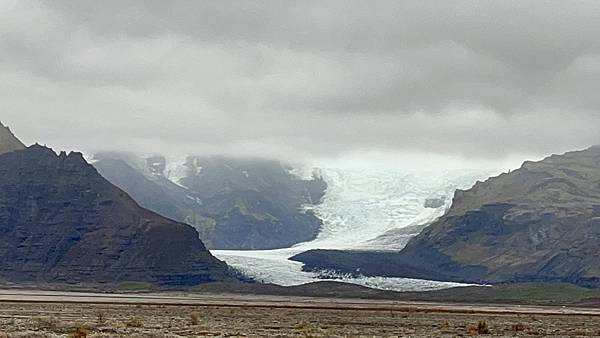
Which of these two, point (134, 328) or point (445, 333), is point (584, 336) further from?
point (134, 328)

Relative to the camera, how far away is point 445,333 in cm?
8562

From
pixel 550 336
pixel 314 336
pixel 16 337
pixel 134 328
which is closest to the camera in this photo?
pixel 16 337

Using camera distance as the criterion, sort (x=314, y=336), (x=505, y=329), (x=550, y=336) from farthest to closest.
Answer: (x=505, y=329) → (x=550, y=336) → (x=314, y=336)

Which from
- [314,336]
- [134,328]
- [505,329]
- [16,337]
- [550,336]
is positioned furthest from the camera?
[505,329]

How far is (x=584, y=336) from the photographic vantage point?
276ft

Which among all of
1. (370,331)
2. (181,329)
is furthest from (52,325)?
(370,331)

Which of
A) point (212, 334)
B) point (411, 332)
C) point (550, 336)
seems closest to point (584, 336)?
point (550, 336)

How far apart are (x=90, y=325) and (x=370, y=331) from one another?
79.5 feet

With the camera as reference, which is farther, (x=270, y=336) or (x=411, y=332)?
(x=411, y=332)

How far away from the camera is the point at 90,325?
80.6 metres

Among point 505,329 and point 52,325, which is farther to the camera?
point 505,329

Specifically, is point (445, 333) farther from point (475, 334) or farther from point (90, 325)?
point (90, 325)

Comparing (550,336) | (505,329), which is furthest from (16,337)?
(505,329)

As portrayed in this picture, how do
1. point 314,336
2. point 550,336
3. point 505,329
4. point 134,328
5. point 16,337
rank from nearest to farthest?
point 16,337, point 314,336, point 134,328, point 550,336, point 505,329
